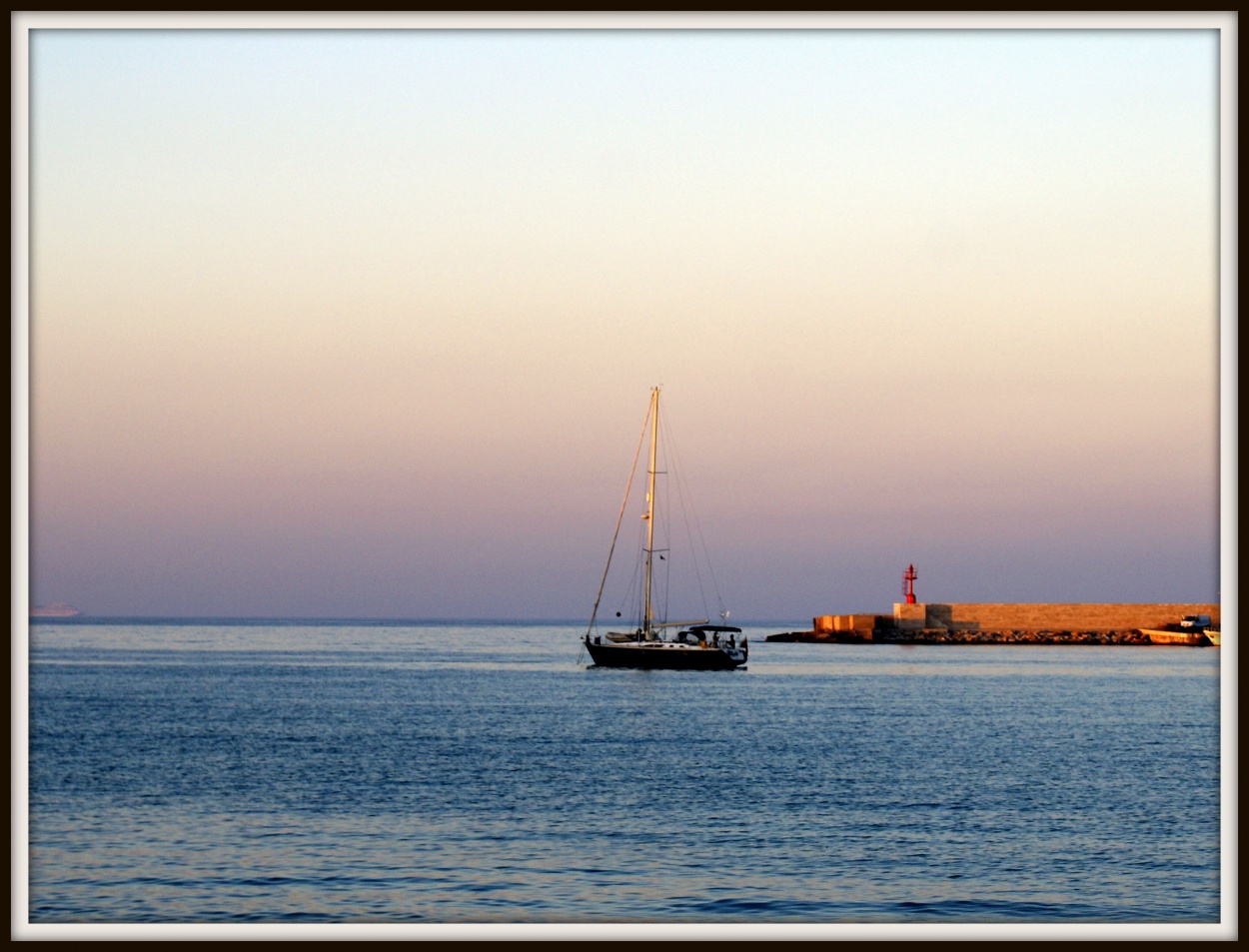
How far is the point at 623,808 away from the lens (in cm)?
2811

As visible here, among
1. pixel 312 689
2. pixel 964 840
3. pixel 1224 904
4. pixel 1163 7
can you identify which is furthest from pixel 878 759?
pixel 312 689

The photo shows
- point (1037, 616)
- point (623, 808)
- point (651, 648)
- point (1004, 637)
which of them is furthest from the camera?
point (1037, 616)

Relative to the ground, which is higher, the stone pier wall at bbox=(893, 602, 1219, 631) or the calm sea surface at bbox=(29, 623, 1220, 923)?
the calm sea surface at bbox=(29, 623, 1220, 923)

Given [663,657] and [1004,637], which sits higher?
[663,657]

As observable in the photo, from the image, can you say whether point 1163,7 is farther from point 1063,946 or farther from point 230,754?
point 230,754

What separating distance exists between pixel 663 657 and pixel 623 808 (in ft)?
142

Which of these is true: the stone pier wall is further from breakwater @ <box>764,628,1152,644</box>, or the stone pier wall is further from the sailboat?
the sailboat

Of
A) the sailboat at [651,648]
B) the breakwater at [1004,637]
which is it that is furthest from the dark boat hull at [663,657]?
the breakwater at [1004,637]

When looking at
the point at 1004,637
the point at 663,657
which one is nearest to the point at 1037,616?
the point at 1004,637

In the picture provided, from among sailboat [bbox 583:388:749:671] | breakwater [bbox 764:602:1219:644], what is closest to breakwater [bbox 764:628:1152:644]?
breakwater [bbox 764:602:1219:644]

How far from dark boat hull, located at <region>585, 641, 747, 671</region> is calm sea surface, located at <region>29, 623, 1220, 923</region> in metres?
11.6

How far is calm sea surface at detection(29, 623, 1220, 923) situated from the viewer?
20.4 meters

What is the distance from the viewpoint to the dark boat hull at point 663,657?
71188 millimetres

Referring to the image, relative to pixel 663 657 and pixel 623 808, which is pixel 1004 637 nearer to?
pixel 663 657
